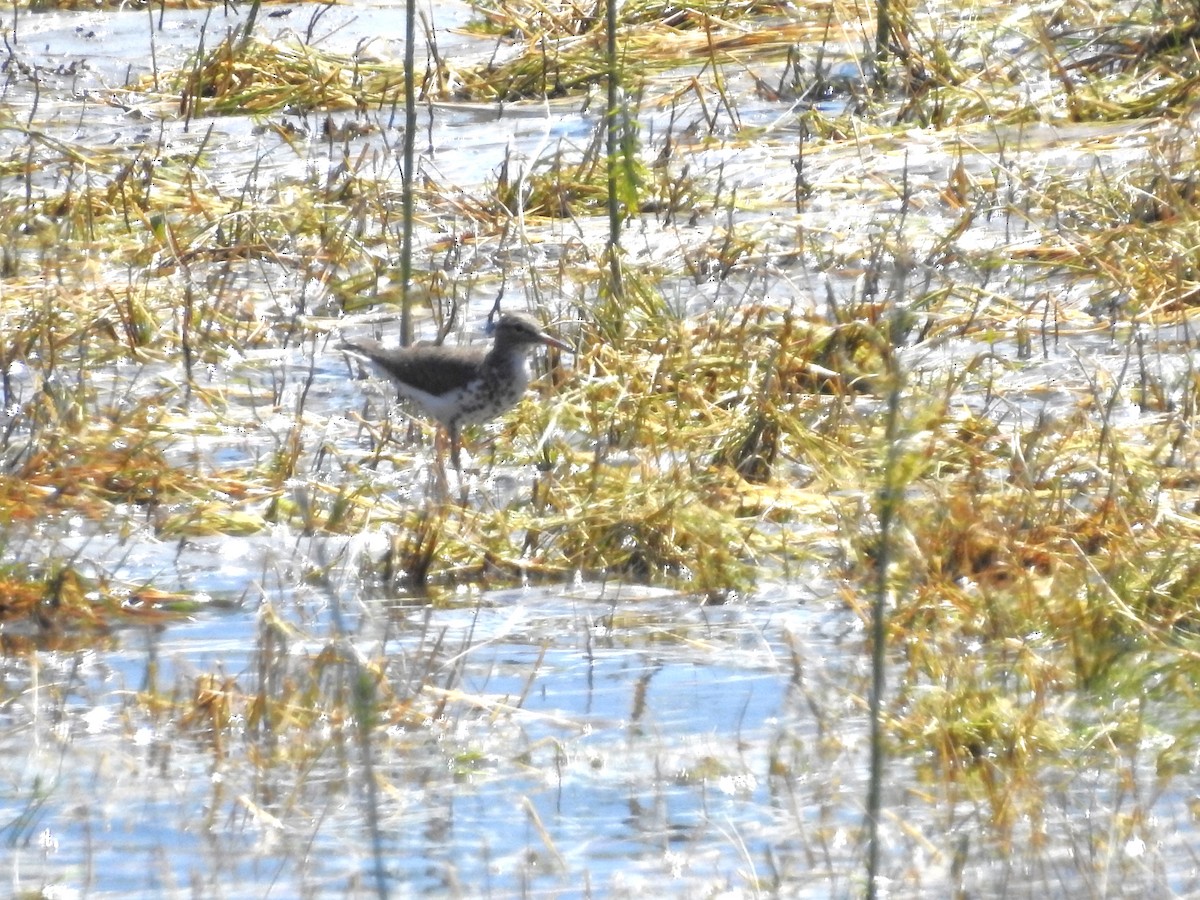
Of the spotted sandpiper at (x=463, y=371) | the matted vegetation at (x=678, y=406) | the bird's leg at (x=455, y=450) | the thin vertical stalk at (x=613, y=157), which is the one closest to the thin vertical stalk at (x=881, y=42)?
the matted vegetation at (x=678, y=406)

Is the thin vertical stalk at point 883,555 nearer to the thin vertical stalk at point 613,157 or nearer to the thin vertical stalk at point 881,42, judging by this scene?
the thin vertical stalk at point 613,157

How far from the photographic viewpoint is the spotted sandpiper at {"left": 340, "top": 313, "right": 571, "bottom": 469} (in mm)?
8133

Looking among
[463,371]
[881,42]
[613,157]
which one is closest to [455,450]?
[463,371]

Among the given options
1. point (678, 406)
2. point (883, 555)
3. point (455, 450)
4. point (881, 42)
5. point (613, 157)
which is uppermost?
point (881, 42)

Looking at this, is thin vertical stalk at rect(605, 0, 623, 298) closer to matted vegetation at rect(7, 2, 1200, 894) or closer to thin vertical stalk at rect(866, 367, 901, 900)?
matted vegetation at rect(7, 2, 1200, 894)

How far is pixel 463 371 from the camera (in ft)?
26.8

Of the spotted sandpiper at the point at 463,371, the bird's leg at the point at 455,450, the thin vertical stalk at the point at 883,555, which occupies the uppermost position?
the thin vertical stalk at the point at 883,555

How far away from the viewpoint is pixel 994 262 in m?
9.72

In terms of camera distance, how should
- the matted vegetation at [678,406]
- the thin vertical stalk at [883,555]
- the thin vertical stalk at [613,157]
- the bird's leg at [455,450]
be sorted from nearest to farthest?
the thin vertical stalk at [883,555] → the matted vegetation at [678,406] → the bird's leg at [455,450] → the thin vertical stalk at [613,157]

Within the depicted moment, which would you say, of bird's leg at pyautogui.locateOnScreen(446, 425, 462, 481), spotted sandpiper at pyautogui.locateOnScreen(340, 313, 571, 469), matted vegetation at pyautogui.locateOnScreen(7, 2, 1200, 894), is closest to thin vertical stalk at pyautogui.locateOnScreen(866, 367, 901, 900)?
matted vegetation at pyautogui.locateOnScreen(7, 2, 1200, 894)

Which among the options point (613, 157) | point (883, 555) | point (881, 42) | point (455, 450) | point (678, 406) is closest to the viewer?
point (883, 555)

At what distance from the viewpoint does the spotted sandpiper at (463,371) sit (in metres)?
8.13

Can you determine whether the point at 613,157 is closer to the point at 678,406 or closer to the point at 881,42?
the point at 678,406

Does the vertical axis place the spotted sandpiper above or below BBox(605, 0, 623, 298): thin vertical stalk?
below
